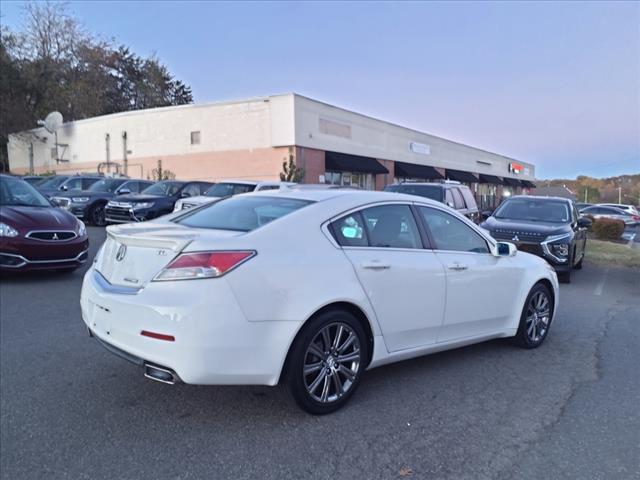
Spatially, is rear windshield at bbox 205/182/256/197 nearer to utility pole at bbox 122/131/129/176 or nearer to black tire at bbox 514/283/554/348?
black tire at bbox 514/283/554/348

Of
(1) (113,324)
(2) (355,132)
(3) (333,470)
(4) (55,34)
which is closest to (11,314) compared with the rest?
(1) (113,324)

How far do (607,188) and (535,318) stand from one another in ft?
362

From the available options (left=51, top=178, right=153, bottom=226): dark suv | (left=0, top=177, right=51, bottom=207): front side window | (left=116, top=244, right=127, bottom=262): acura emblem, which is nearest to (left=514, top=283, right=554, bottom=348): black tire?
(left=116, top=244, right=127, bottom=262): acura emblem

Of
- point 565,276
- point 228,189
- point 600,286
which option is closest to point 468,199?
point 565,276

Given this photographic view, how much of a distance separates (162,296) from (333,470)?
1.47 metres

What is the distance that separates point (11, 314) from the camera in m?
6.05

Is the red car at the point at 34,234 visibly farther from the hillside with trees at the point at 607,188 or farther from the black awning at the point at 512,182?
the hillside with trees at the point at 607,188

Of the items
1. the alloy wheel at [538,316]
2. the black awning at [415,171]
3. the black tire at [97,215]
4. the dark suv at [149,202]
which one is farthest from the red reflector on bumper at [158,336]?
the black awning at [415,171]

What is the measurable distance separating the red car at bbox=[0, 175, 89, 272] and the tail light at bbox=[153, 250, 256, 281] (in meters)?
5.54

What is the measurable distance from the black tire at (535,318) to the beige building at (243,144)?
2379cm

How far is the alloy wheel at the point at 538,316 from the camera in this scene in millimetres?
5238

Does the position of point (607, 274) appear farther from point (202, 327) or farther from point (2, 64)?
point (2, 64)

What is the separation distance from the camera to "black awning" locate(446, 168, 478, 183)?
49.3m

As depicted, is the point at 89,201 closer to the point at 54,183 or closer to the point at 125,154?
the point at 54,183
